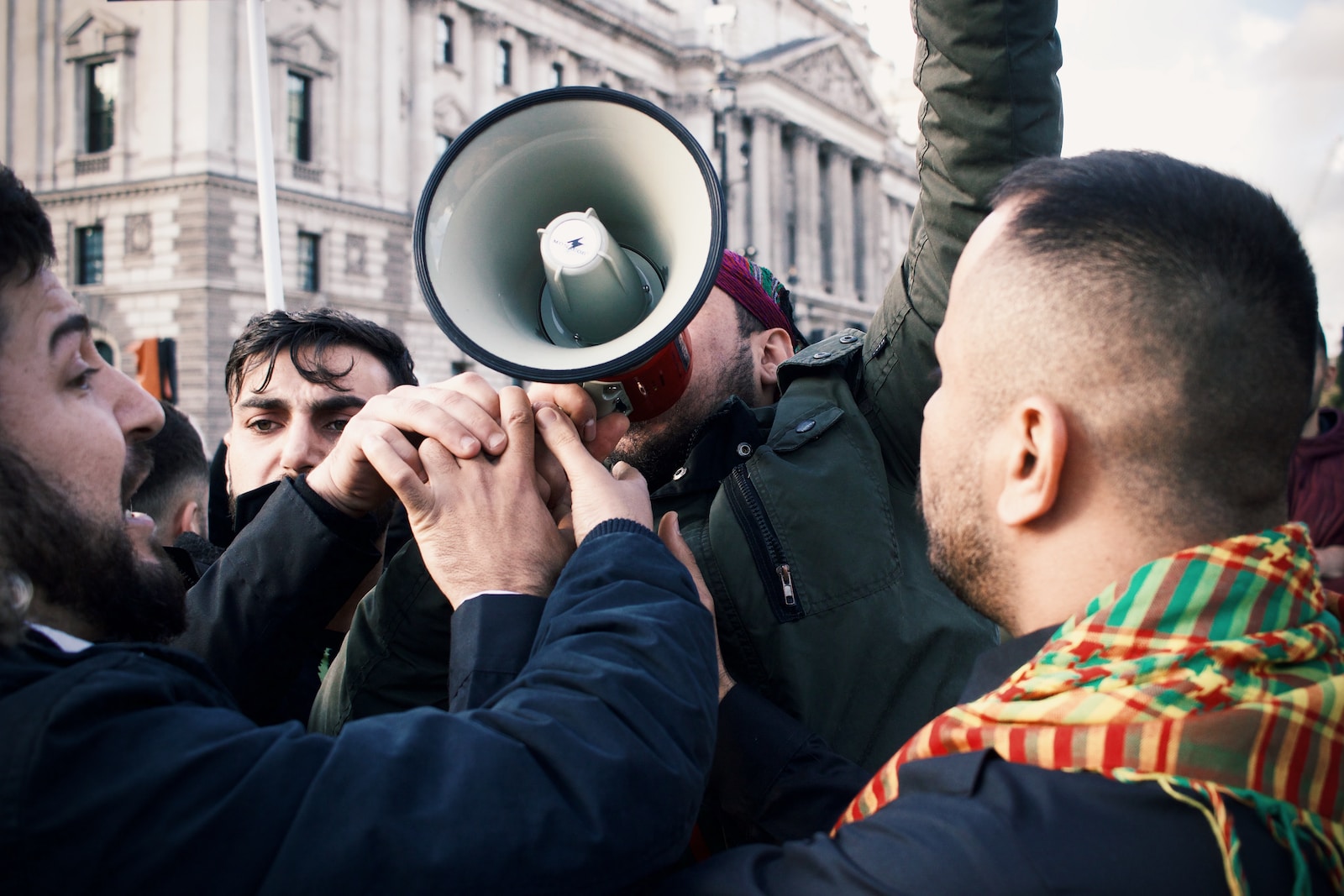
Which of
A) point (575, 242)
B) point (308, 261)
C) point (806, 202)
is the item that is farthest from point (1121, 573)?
point (806, 202)

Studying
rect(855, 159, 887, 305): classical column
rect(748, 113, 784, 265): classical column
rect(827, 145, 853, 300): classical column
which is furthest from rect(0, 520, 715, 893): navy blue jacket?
rect(855, 159, 887, 305): classical column

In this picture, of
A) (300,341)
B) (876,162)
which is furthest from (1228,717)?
(876,162)

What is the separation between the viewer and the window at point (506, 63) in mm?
28750

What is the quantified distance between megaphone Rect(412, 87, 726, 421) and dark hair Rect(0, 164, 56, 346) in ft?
1.70

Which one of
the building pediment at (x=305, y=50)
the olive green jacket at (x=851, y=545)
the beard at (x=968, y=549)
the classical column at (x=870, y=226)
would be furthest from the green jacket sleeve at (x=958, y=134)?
the classical column at (x=870, y=226)

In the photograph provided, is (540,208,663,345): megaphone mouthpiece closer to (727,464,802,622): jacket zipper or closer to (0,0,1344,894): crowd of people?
(0,0,1344,894): crowd of people

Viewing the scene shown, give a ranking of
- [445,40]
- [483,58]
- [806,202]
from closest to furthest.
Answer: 1. [445,40]
2. [483,58]
3. [806,202]

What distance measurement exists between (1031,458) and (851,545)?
0.60 metres

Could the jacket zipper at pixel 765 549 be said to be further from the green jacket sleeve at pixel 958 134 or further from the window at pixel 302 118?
the window at pixel 302 118

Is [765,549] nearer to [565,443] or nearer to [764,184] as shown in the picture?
[565,443]

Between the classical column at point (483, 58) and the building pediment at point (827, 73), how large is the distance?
519 inches

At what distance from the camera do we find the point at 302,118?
23.7 metres

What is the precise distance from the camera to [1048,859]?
993mm

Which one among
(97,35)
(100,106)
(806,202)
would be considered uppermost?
(806,202)
